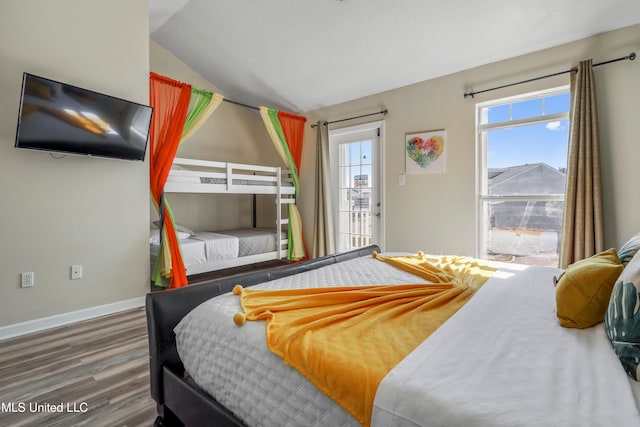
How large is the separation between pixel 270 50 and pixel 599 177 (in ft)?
11.7

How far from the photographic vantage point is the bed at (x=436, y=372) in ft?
2.25

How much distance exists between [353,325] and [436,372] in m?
0.36

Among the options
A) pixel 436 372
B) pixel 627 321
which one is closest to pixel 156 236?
pixel 436 372

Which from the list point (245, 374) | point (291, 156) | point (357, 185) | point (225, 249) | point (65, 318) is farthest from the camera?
point (291, 156)

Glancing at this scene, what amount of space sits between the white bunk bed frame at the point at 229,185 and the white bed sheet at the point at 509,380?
3119 millimetres

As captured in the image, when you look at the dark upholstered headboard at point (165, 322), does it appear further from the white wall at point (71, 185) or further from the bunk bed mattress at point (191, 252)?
the bunk bed mattress at point (191, 252)

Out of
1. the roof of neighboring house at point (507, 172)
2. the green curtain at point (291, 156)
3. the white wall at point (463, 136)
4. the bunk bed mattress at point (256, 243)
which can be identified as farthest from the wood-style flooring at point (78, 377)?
the roof of neighboring house at point (507, 172)

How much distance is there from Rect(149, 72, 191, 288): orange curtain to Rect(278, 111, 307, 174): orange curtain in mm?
1610

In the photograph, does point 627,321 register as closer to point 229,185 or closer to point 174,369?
point 174,369

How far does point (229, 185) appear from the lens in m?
3.88

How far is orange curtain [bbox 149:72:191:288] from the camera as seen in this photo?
3184mm

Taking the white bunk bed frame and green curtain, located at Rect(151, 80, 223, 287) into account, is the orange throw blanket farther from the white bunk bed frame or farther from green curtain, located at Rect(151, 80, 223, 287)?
the white bunk bed frame

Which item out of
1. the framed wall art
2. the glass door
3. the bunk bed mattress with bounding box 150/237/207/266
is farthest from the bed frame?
the glass door

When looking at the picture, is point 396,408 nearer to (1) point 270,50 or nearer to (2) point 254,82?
(1) point 270,50
